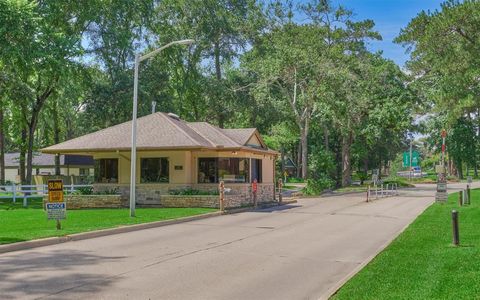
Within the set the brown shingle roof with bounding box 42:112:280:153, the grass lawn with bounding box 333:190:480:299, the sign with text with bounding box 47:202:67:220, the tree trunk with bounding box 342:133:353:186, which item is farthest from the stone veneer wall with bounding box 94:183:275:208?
the tree trunk with bounding box 342:133:353:186

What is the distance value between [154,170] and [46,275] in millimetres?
20405

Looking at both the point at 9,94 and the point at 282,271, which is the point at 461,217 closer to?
the point at 282,271

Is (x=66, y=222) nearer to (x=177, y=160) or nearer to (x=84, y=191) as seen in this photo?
(x=84, y=191)

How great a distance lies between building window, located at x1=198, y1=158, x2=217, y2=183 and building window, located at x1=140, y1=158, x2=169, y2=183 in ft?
6.43

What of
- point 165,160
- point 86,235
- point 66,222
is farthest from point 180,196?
point 86,235

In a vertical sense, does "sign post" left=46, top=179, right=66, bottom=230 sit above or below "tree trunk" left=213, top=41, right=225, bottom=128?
below

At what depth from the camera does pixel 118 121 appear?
47.1m

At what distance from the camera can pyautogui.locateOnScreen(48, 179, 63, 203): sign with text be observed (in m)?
16.8

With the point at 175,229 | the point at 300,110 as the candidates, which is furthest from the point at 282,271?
the point at 300,110

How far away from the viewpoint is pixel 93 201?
2839 centimetres

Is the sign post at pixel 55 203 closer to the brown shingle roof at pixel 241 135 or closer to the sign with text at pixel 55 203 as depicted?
the sign with text at pixel 55 203

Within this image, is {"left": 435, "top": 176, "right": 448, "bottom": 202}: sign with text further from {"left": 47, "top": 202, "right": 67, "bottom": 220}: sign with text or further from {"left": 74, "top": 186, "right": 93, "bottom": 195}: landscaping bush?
{"left": 47, "top": 202, "right": 67, "bottom": 220}: sign with text

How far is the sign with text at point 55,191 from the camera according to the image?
1684 centimetres

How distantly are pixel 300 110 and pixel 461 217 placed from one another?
36354mm
